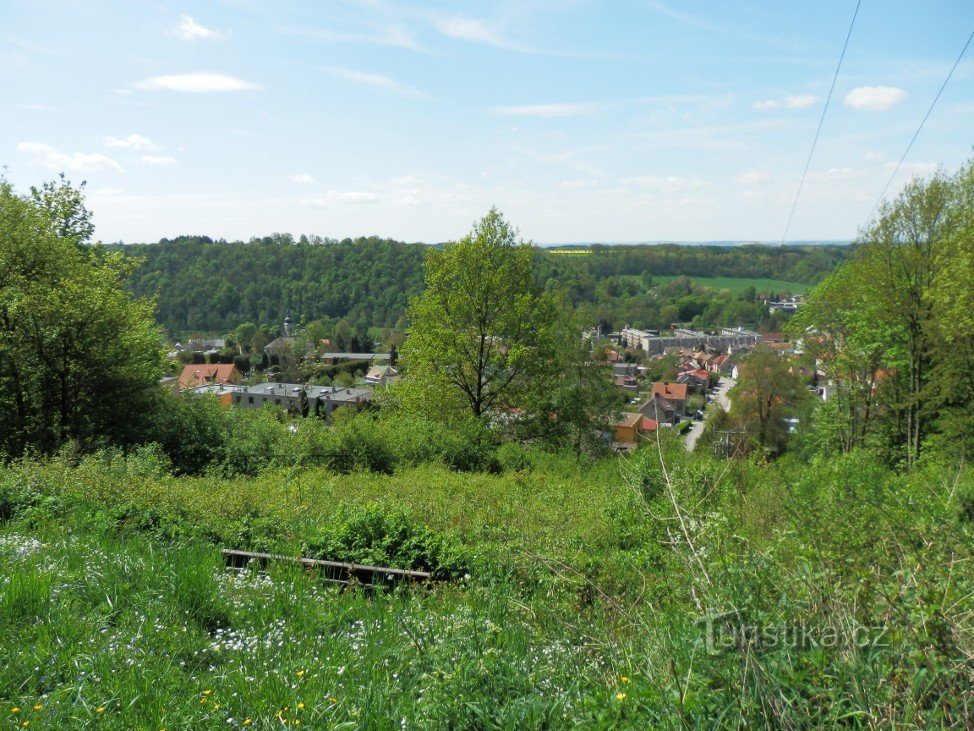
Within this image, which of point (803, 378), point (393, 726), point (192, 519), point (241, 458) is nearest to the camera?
point (393, 726)

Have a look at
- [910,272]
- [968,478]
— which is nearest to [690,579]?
[968,478]

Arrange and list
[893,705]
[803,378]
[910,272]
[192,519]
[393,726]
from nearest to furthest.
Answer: [893,705] < [393,726] < [192,519] < [910,272] < [803,378]

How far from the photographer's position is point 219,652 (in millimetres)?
4137

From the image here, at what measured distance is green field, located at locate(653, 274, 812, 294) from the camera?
13150cm

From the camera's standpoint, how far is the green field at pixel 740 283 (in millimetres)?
131500

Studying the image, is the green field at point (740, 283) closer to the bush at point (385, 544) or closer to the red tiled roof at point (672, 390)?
the red tiled roof at point (672, 390)

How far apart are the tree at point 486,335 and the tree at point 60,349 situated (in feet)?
23.2

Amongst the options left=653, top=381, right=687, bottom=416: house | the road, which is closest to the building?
the road

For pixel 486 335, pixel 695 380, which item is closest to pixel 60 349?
pixel 486 335

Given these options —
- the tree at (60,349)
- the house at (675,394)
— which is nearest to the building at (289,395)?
the house at (675,394)

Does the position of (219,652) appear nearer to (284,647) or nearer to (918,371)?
(284,647)

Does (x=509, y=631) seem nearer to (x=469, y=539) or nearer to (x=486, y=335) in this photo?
(x=469, y=539)

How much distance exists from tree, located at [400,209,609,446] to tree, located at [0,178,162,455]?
7081 millimetres

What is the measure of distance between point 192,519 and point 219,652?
4.42m
